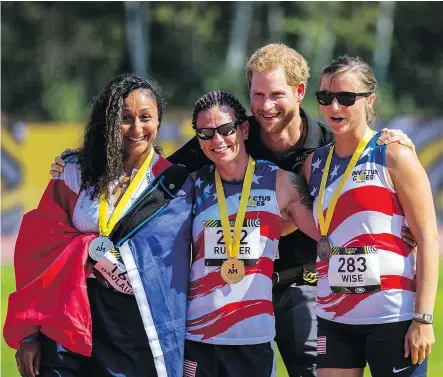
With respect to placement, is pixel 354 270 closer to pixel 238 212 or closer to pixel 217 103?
pixel 238 212

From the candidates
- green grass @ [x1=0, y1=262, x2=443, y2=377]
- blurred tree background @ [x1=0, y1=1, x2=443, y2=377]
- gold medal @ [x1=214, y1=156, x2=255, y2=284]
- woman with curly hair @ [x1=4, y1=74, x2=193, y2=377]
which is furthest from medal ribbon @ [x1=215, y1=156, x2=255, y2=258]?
blurred tree background @ [x1=0, y1=1, x2=443, y2=377]

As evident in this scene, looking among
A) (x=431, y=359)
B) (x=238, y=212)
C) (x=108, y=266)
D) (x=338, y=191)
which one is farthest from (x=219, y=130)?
(x=431, y=359)

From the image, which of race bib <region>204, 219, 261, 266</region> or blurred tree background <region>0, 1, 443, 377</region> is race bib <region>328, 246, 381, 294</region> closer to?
race bib <region>204, 219, 261, 266</region>

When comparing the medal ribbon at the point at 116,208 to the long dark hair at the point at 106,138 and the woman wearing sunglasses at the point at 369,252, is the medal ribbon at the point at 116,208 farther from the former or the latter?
the woman wearing sunglasses at the point at 369,252

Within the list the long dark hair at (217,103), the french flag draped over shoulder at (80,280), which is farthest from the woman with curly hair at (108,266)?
the long dark hair at (217,103)

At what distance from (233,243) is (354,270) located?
65 cm

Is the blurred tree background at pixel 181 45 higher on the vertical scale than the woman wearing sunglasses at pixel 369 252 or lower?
higher

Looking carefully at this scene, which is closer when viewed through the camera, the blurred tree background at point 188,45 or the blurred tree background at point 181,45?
the blurred tree background at point 188,45

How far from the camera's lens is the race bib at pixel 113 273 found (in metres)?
4.81

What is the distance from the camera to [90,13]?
32562mm

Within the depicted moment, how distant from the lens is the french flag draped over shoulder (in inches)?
187

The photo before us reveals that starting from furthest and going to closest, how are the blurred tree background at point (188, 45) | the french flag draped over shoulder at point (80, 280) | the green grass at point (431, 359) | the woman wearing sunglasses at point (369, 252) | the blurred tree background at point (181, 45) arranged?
the blurred tree background at point (181, 45), the blurred tree background at point (188, 45), the green grass at point (431, 359), the french flag draped over shoulder at point (80, 280), the woman wearing sunglasses at point (369, 252)

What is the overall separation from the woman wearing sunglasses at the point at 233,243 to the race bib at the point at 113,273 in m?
0.36

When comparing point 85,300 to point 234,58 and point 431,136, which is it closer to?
point 431,136
